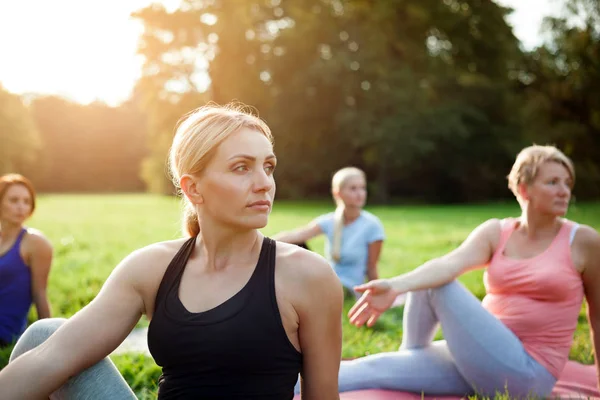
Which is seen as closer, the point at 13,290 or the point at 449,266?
the point at 449,266

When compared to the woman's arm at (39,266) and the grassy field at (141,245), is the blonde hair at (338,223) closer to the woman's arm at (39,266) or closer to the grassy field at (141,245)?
the grassy field at (141,245)

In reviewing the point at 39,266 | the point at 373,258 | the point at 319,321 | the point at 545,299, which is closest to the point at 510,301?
the point at 545,299

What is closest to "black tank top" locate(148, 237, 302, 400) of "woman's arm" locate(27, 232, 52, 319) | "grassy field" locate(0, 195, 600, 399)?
"grassy field" locate(0, 195, 600, 399)

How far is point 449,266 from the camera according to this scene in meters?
3.33

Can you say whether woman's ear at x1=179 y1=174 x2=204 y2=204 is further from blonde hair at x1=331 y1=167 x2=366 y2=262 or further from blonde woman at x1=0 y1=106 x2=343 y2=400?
blonde hair at x1=331 y1=167 x2=366 y2=262

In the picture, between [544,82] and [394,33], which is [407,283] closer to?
[394,33]

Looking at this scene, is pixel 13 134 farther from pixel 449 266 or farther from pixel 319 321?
pixel 319 321

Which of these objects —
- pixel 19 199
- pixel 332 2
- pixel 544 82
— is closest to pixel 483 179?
pixel 544 82

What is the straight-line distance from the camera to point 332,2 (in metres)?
31.6

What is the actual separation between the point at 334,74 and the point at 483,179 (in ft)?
32.9

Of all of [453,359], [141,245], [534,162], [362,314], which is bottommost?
[141,245]

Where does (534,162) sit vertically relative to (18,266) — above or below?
above

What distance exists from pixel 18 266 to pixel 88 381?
285cm

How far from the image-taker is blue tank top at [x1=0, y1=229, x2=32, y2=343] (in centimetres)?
455
